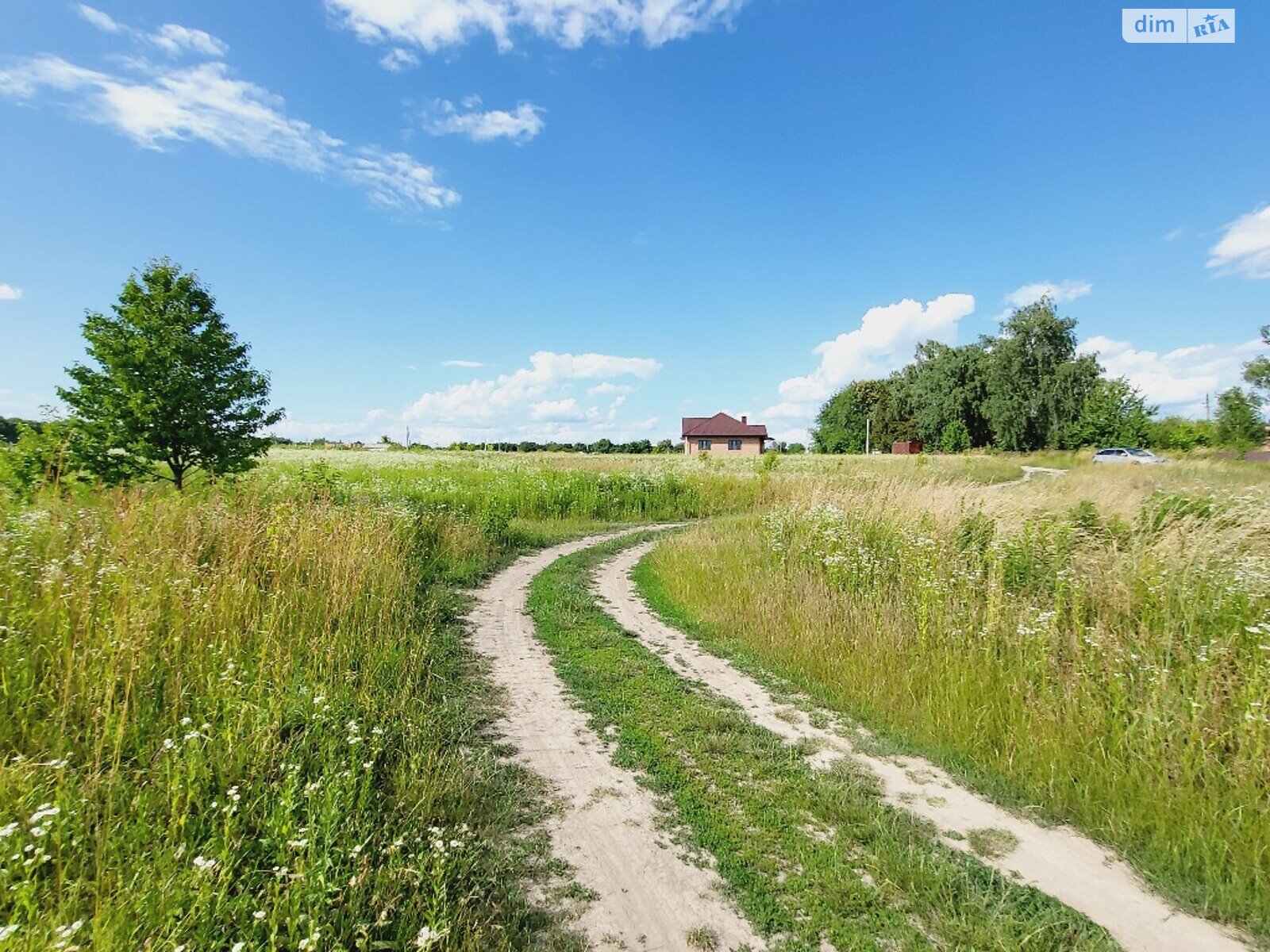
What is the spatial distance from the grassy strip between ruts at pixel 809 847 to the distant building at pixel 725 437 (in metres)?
72.9

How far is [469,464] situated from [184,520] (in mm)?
29122

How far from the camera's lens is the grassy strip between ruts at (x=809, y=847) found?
2.85m

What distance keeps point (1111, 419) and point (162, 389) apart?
6496cm

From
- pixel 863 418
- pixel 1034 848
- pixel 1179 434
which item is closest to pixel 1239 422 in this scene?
pixel 1179 434

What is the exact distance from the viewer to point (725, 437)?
7906 cm

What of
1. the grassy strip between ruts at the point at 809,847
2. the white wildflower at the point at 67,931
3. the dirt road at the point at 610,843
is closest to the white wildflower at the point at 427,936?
the dirt road at the point at 610,843

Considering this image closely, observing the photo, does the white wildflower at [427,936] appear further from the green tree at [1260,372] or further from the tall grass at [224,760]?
the green tree at [1260,372]

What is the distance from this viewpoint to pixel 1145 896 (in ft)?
10.4

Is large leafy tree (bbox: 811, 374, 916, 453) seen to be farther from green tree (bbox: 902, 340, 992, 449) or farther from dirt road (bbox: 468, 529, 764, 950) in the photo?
dirt road (bbox: 468, 529, 764, 950)

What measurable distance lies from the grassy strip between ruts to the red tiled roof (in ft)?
244

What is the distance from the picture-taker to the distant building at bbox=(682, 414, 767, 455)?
78.1 metres

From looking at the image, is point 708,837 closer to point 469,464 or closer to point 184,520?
point 184,520

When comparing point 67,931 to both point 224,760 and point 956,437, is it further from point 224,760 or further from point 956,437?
point 956,437

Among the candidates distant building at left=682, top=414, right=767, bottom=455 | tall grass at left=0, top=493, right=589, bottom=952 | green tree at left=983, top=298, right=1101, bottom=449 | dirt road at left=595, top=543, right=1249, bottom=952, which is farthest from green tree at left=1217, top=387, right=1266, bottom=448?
tall grass at left=0, top=493, right=589, bottom=952
